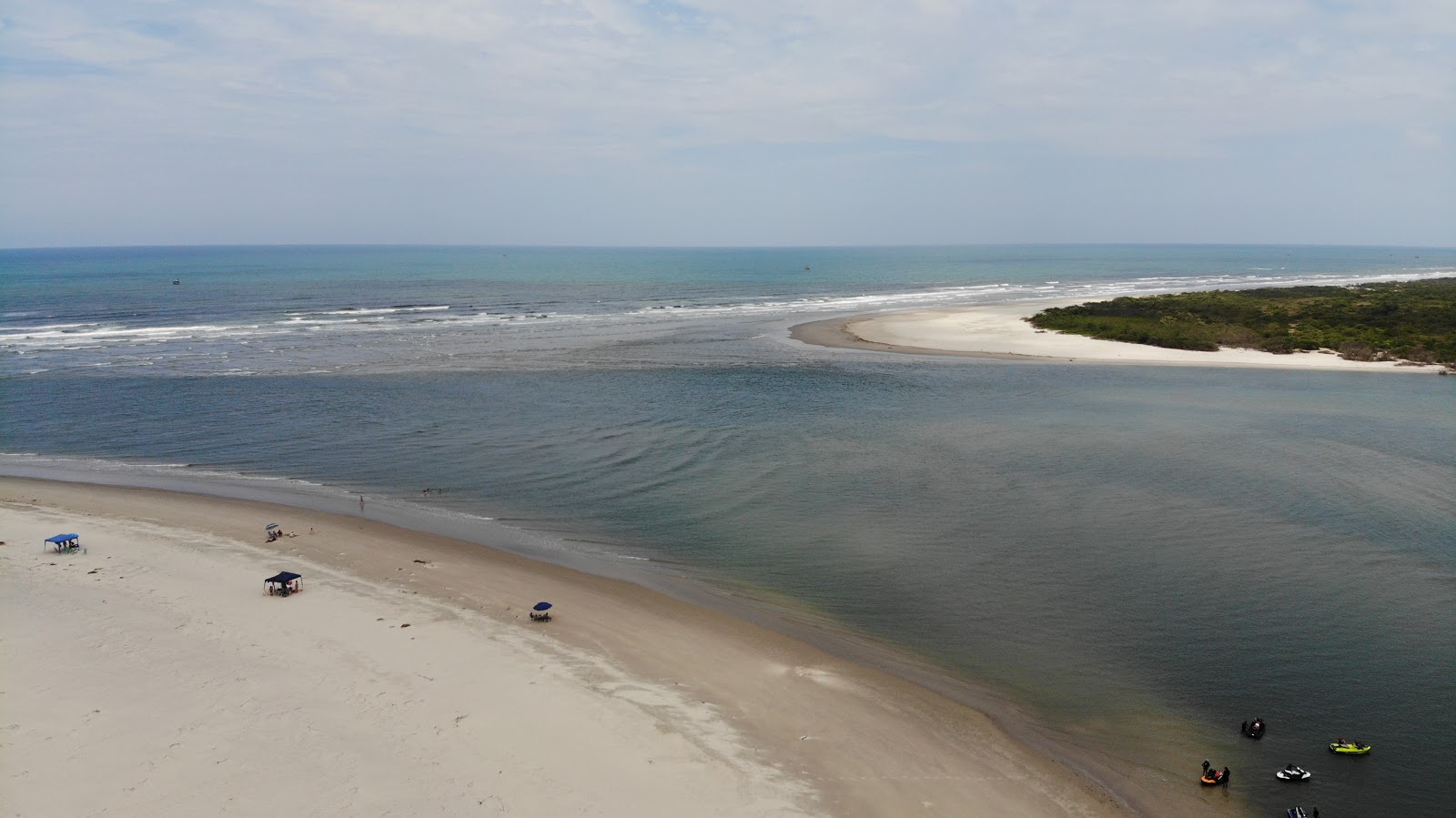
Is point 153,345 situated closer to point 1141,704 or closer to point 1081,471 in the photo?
point 1081,471

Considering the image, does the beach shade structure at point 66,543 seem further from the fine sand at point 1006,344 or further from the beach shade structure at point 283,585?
the fine sand at point 1006,344

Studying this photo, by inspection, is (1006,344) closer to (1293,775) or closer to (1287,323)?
(1287,323)

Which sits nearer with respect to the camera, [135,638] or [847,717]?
[847,717]

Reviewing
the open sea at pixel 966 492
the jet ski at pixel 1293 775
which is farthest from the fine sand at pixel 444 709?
the open sea at pixel 966 492

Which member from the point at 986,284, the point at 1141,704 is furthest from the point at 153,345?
the point at 986,284

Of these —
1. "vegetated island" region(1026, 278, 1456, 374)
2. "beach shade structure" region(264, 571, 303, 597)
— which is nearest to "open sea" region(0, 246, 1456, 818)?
"beach shade structure" region(264, 571, 303, 597)
